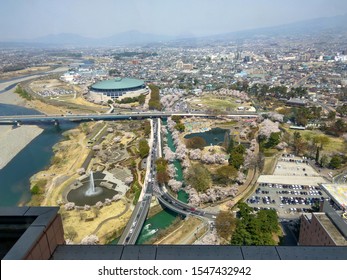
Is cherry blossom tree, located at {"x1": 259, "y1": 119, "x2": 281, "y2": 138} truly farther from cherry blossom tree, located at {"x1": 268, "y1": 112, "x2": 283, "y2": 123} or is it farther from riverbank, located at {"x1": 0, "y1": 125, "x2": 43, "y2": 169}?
riverbank, located at {"x1": 0, "y1": 125, "x2": 43, "y2": 169}

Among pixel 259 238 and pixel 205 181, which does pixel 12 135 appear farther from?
pixel 259 238

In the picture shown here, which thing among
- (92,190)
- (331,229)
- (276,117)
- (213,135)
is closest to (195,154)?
(213,135)

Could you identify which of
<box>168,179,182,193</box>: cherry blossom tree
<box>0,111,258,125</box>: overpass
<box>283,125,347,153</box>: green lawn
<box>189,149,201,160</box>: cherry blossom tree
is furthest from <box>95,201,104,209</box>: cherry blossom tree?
<box>0,111,258,125</box>: overpass

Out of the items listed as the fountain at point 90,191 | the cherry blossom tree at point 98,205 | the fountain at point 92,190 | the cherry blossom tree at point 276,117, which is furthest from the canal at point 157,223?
the cherry blossom tree at point 276,117

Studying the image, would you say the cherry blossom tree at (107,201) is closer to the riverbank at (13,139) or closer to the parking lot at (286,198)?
the parking lot at (286,198)

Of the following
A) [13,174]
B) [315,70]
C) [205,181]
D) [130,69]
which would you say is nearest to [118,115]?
[13,174]
